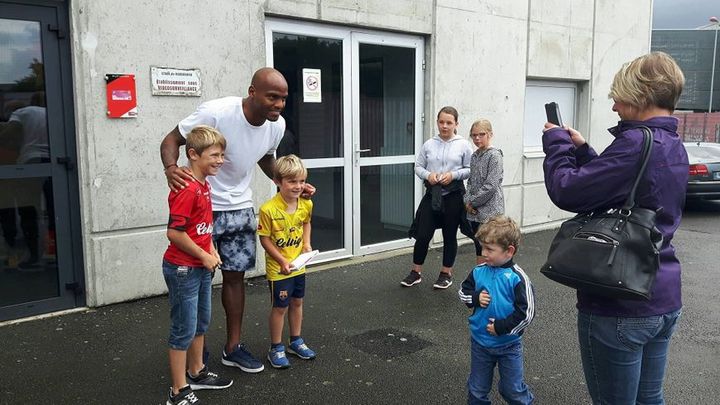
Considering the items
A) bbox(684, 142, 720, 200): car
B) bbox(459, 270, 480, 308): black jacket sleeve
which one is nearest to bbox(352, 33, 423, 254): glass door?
bbox(459, 270, 480, 308): black jacket sleeve

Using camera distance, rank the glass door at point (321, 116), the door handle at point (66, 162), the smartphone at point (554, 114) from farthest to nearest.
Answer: the glass door at point (321, 116) < the door handle at point (66, 162) < the smartphone at point (554, 114)

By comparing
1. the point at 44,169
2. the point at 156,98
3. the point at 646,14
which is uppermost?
the point at 646,14

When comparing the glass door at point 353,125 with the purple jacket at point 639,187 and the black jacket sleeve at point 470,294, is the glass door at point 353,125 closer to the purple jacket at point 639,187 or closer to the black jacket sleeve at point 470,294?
the black jacket sleeve at point 470,294

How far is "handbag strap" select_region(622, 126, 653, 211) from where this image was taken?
6.79 ft

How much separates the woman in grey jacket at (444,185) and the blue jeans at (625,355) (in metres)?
3.23

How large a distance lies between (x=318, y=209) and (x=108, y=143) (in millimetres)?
2479

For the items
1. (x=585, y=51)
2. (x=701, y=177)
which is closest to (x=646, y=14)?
(x=585, y=51)

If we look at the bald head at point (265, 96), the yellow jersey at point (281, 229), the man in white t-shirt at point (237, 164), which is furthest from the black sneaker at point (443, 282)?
the bald head at point (265, 96)

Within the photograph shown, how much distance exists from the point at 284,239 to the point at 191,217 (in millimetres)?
798

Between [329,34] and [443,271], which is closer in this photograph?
[443,271]

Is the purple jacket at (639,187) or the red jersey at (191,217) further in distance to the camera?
the red jersey at (191,217)

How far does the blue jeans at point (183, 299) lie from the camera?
314 centimetres

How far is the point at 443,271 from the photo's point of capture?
577 cm

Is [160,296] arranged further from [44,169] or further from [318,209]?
[318,209]
